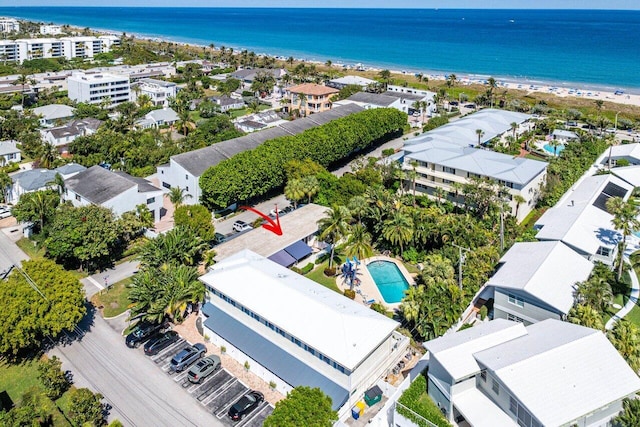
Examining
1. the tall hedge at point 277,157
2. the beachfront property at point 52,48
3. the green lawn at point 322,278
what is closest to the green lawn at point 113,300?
the tall hedge at point 277,157

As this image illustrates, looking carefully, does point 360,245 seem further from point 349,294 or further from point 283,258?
point 283,258

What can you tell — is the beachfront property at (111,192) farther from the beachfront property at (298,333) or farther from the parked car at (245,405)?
the parked car at (245,405)

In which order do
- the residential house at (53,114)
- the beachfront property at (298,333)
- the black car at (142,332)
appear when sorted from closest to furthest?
the beachfront property at (298,333), the black car at (142,332), the residential house at (53,114)

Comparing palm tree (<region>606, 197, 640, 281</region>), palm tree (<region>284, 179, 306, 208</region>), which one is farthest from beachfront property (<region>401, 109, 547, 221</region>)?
palm tree (<region>284, 179, 306, 208</region>)

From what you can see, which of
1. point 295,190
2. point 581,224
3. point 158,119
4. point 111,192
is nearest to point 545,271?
point 581,224

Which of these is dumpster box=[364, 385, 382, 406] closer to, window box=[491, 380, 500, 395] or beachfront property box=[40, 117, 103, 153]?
window box=[491, 380, 500, 395]
